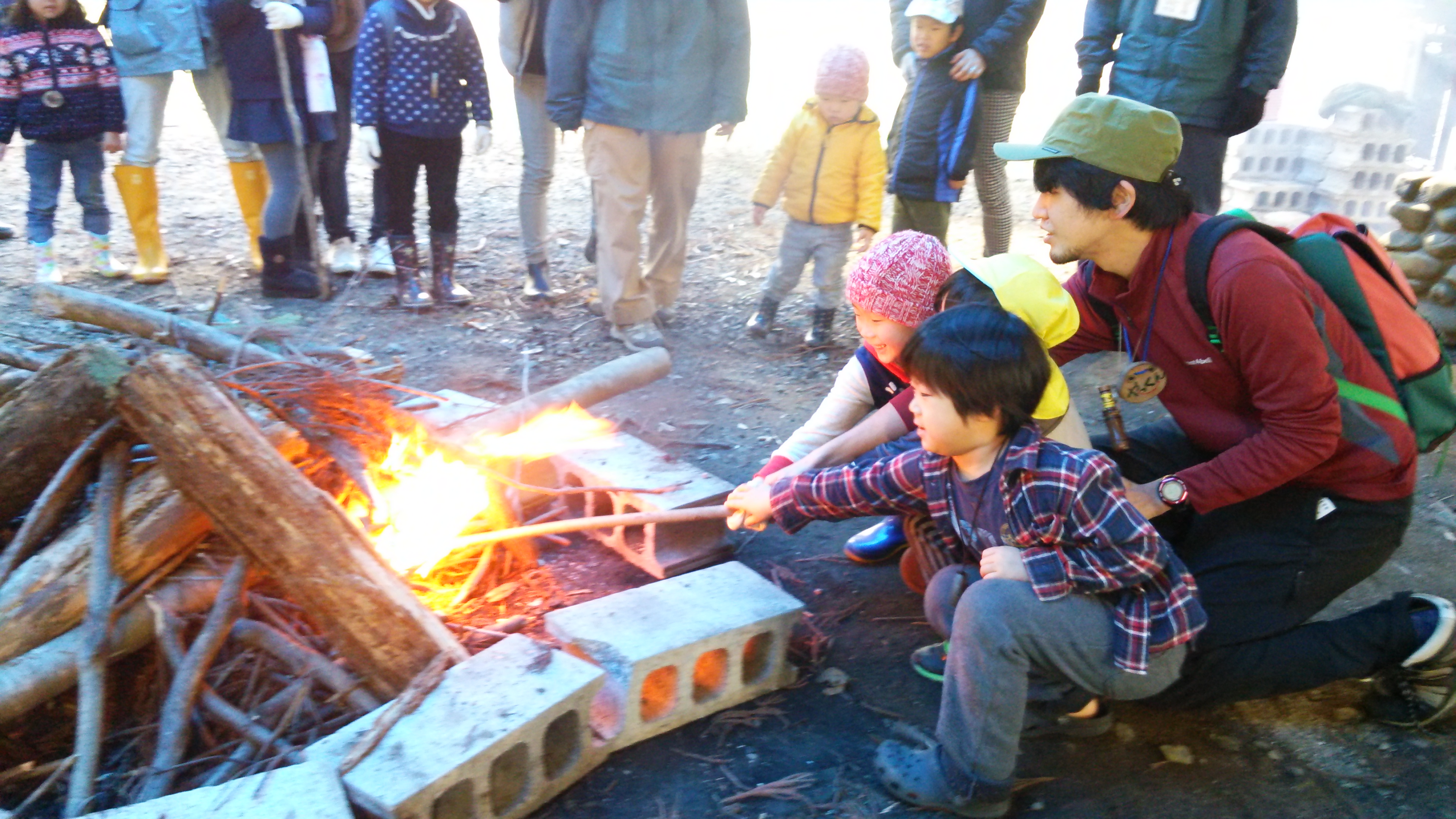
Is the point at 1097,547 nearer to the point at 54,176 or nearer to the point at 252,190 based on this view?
the point at 252,190

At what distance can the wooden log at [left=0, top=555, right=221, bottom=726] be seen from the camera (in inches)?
100

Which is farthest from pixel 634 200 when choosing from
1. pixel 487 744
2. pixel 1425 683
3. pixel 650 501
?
pixel 1425 683

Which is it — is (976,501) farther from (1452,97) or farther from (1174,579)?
(1452,97)

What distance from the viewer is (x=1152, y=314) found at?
2902 millimetres

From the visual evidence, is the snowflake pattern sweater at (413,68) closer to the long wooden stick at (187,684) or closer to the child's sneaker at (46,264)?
the child's sneaker at (46,264)

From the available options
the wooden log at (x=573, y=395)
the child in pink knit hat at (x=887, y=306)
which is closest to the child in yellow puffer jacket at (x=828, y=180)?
the wooden log at (x=573, y=395)

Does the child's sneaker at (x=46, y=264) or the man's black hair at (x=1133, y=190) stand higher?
the man's black hair at (x=1133, y=190)

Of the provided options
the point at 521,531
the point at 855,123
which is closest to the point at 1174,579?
the point at 521,531

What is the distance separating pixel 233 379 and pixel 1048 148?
244 cm

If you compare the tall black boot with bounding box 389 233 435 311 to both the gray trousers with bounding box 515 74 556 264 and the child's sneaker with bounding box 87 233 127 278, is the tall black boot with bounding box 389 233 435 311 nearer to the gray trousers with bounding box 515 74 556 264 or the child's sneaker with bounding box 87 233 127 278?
the gray trousers with bounding box 515 74 556 264

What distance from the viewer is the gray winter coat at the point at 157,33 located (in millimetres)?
5672

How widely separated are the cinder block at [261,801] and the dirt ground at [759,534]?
1.78 ft

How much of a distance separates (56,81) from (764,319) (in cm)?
410

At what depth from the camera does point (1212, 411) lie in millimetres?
2879
